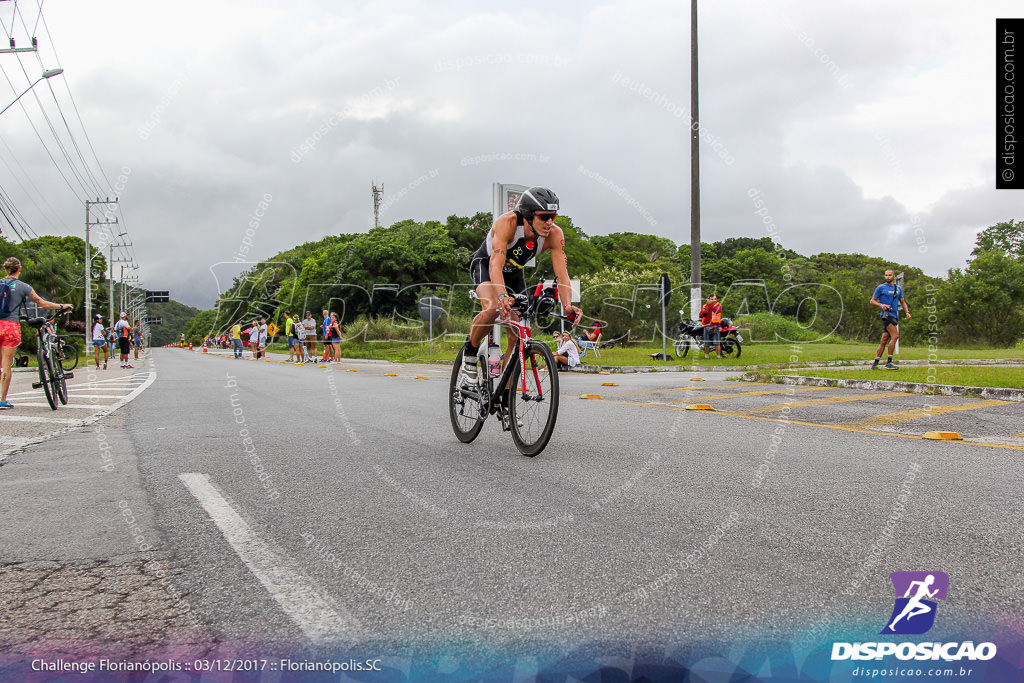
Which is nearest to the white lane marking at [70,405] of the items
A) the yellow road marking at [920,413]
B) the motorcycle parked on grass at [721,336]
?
the yellow road marking at [920,413]

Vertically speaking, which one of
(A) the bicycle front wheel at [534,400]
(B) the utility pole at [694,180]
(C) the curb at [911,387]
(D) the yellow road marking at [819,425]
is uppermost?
(B) the utility pole at [694,180]

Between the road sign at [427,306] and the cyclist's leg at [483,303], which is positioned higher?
the road sign at [427,306]

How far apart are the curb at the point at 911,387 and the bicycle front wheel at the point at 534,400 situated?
269 inches

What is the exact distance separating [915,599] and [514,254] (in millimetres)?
3581

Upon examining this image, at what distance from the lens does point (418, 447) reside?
5.66 metres

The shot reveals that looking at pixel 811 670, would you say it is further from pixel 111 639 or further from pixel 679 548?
pixel 111 639

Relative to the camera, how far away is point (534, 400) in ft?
17.0

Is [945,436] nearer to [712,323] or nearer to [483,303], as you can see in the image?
[483,303]

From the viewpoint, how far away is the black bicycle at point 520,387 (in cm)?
504

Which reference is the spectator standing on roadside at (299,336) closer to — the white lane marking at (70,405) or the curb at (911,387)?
the white lane marking at (70,405)

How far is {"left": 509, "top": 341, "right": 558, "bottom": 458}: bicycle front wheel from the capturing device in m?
5.00

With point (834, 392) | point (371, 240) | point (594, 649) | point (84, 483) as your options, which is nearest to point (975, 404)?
point (834, 392)

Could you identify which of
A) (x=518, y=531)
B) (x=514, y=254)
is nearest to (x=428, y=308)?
(x=514, y=254)

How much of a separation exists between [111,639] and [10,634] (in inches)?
12.6
